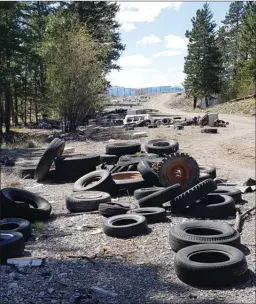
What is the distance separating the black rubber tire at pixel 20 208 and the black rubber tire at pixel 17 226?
39 cm

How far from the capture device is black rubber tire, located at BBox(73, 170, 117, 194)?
9.09m

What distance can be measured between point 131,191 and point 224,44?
54.0 m

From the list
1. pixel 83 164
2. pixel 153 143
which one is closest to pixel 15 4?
pixel 153 143

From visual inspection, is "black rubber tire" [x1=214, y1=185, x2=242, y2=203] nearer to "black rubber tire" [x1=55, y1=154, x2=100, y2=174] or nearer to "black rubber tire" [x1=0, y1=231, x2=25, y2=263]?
"black rubber tire" [x1=55, y1=154, x2=100, y2=174]

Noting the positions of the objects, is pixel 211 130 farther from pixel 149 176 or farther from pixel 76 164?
pixel 149 176

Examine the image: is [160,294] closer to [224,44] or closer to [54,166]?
[54,166]

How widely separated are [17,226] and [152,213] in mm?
2101

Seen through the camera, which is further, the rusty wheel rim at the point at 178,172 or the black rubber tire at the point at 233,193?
the rusty wheel rim at the point at 178,172

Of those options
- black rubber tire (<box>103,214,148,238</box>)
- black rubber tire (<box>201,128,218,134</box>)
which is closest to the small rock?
black rubber tire (<box>103,214,148,238</box>)

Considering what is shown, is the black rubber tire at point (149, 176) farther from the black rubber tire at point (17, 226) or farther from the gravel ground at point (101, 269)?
the black rubber tire at point (17, 226)

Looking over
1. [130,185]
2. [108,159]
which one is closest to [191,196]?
[130,185]

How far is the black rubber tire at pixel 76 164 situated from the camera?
35.2ft

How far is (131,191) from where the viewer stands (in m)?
9.31

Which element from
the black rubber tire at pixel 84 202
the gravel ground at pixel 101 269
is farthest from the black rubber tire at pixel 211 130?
the black rubber tire at pixel 84 202
